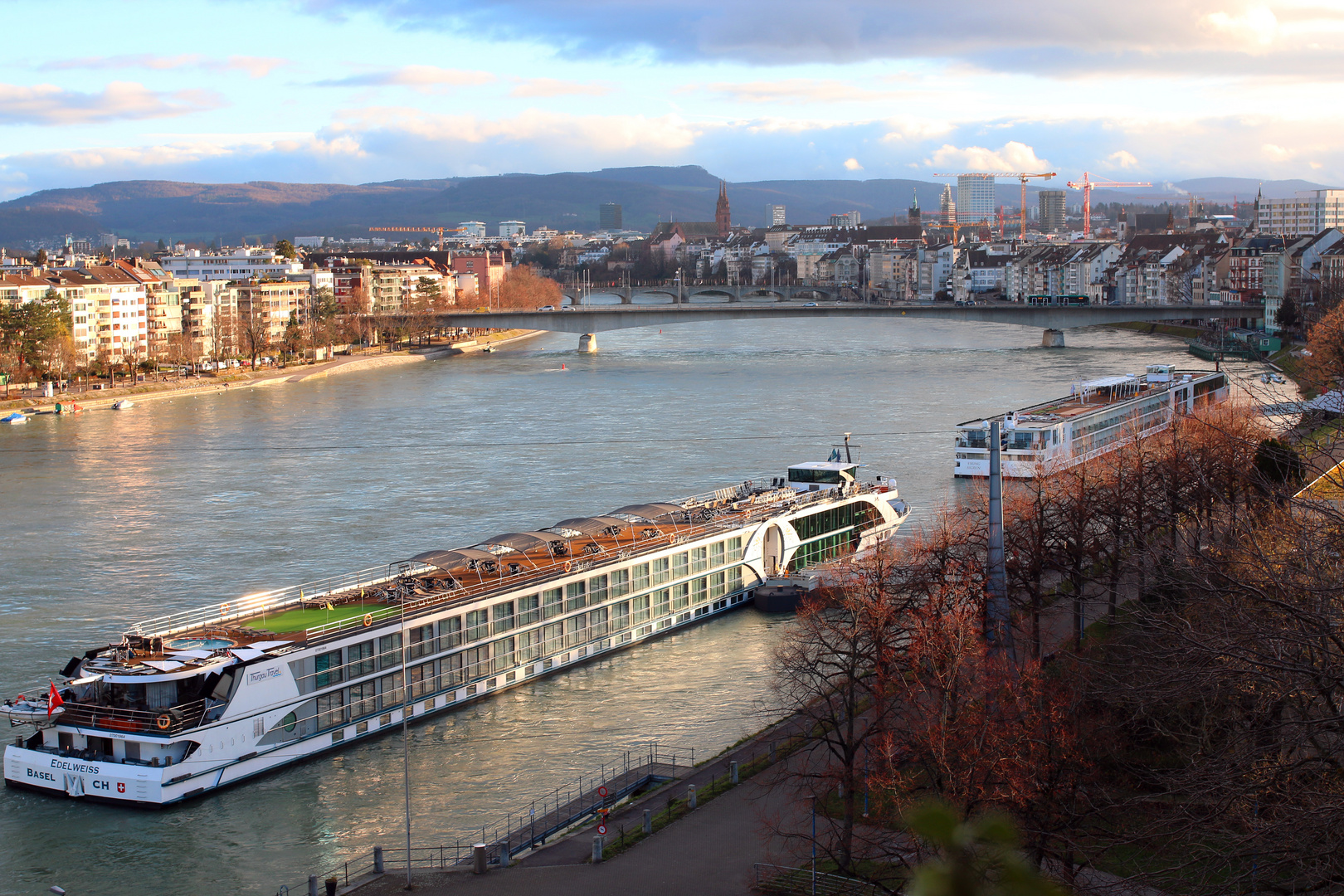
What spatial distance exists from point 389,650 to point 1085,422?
46.1ft

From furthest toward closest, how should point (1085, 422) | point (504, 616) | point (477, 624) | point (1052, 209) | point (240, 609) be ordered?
point (1052, 209) < point (1085, 422) < point (504, 616) < point (240, 609) < point (477, 624)

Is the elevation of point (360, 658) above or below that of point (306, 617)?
below

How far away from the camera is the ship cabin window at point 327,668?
10.2 m

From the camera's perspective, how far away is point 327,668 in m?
10.2

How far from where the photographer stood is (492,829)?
867 cm

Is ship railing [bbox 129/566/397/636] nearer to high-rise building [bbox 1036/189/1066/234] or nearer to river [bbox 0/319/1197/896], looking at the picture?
river [bbox 0/319/1197/896]

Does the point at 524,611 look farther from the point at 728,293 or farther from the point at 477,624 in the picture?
the point at 728,293

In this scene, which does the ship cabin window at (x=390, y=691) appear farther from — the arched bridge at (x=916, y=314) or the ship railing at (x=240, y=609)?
the arched bridge at (x=916, y=314)

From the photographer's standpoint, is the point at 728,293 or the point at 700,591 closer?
the point at 700,591

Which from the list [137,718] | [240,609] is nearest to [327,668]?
[137,718]

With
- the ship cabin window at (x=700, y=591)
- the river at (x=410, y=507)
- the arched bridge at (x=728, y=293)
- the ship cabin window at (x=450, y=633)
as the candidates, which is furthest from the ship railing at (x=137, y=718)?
the arched bridge at (x=728, y=293)

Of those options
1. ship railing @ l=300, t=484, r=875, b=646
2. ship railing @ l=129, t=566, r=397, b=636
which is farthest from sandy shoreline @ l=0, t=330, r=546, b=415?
ship railing @ l=300, t=484, r=875, b=646

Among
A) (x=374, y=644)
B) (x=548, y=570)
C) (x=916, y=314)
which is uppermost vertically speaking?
(x=916, y=314)

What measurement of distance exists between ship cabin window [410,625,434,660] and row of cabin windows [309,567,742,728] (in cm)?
9
